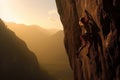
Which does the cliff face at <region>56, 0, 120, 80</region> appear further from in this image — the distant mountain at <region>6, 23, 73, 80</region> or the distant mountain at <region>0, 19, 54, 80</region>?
the distant mountain at <region>6, 23, 73, 80</region>

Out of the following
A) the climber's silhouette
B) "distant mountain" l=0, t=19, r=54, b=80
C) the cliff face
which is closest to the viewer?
the cliff face

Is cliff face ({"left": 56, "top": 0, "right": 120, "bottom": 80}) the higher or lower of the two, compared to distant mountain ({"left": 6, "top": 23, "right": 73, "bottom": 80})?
higher

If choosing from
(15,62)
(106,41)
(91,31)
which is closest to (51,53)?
(15,62)

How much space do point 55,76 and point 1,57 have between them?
73.1ft

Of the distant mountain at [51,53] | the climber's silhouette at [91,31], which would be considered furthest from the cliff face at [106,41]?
the distant mountain at [51,53]

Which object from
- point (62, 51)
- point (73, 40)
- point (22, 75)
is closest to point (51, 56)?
point (62, 51)

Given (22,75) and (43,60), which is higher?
(22,75)

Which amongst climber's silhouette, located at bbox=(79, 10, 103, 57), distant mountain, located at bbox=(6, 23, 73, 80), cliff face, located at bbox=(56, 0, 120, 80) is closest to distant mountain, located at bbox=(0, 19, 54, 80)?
distant mountain, located at bbox=(6, 23, 73, 80)

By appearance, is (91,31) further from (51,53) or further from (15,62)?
(51,53)

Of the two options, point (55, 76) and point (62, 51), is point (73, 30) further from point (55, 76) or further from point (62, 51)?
point (62, 51)

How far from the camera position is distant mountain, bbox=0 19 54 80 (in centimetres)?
7281

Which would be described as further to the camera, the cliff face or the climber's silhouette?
the climber's silhouette

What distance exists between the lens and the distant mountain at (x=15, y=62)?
2867 inches

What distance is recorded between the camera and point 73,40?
34.8m
